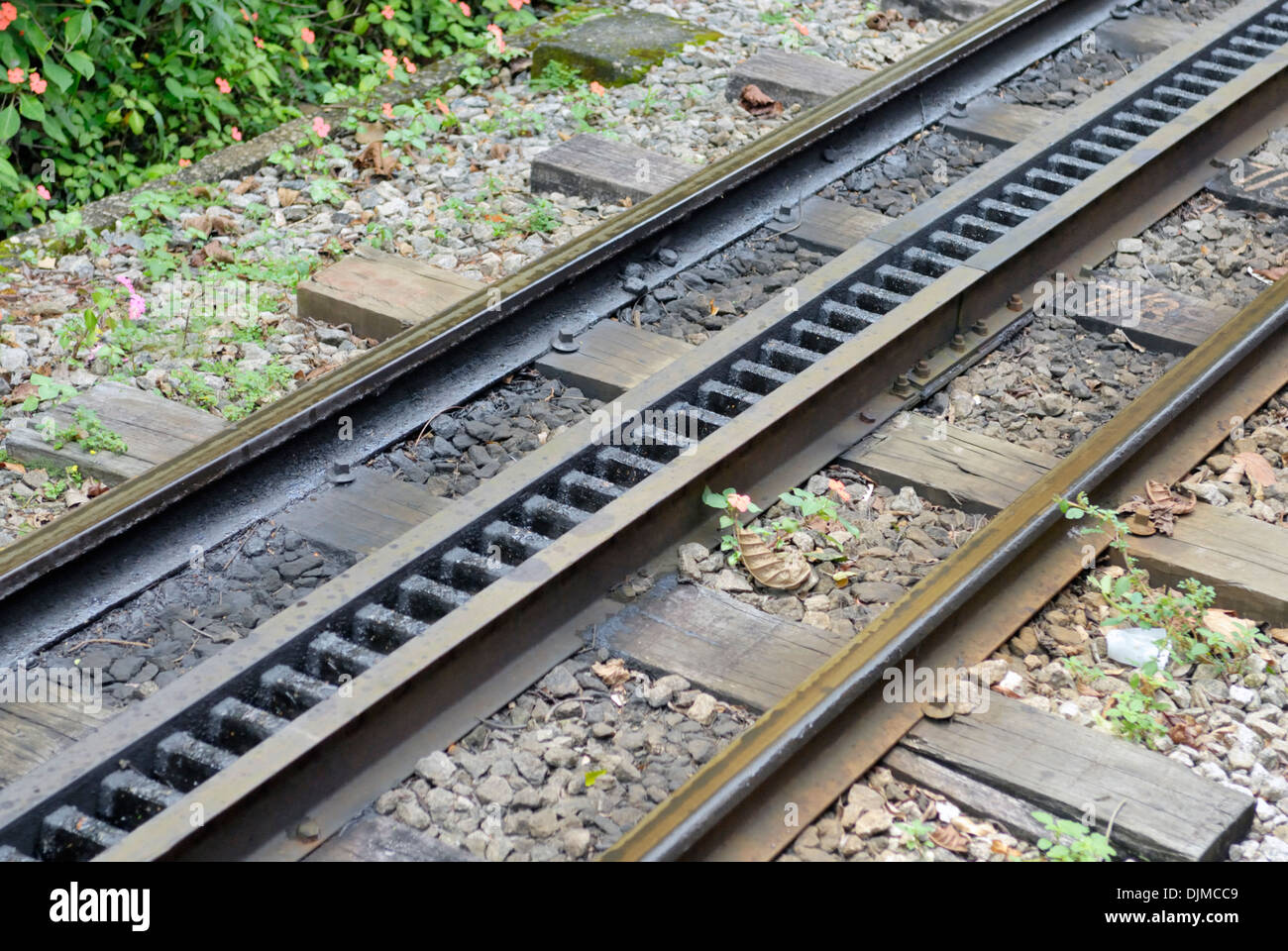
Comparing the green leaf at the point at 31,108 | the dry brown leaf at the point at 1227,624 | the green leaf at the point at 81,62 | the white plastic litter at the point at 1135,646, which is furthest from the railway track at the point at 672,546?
the green leaf at the point at 31,108

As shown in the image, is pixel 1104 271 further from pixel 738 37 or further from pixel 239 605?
pixel 239 605

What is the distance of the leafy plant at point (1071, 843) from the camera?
3596 mm

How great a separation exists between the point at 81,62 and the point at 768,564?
14.2 feet

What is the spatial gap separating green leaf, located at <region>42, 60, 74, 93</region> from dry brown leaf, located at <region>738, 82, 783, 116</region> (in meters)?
3.10

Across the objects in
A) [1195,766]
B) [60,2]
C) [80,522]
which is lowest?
[1195,766]

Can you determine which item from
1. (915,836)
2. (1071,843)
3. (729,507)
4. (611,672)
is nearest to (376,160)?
(729,507)

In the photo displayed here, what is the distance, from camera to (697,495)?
Result: 4.73 meters

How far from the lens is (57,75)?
7.10 m

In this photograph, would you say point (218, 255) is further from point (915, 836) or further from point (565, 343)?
point (915, 836)

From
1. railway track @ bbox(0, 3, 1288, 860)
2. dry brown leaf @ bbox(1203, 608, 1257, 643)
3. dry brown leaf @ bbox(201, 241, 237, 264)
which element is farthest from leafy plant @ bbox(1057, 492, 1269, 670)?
dry brown leaf @ bbox(201, 241, 237, 264)

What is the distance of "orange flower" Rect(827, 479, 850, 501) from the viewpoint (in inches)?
194

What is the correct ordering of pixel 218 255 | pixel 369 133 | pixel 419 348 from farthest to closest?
1. pixel 369 133
2. pixel 218 255
3. pixel 419 348
